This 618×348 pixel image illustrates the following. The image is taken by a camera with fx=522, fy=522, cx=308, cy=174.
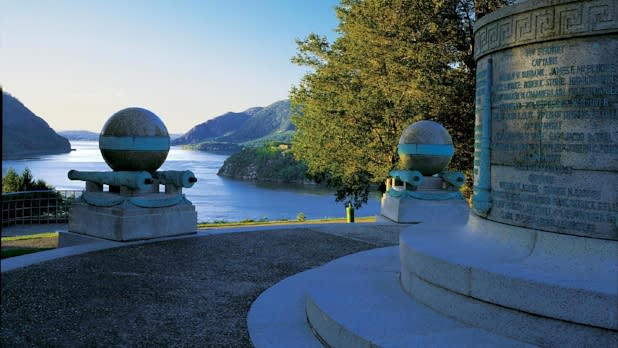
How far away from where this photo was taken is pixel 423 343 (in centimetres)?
463

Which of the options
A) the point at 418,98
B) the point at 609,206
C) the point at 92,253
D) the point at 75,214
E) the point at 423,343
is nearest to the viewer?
the point at 423,343

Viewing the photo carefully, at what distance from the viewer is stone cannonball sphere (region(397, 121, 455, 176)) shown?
1455 cm

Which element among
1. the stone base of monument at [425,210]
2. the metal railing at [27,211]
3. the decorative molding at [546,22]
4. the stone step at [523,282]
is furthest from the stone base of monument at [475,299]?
the metal railing at [27,211]

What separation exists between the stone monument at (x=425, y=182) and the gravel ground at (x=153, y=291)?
127 inches

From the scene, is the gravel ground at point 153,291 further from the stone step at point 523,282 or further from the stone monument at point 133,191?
the stone step at point 523,282

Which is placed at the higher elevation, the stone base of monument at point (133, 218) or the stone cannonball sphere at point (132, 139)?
the stone cannonball sphere at point (132, 139)

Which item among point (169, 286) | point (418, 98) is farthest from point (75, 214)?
point (418, 98)

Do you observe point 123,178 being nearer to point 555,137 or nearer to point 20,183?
point 555,137

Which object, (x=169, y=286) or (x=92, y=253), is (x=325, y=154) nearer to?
(x=92, y=253)

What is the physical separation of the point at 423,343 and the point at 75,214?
9.53 m

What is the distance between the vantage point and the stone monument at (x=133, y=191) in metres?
11.0

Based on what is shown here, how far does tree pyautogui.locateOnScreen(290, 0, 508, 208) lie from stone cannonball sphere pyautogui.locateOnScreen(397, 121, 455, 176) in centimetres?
722

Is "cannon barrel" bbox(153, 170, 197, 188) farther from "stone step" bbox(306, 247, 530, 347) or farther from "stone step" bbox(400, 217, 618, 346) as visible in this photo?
"stone step" bbox(400, 217, 618, 346)

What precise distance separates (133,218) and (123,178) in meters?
0.99
